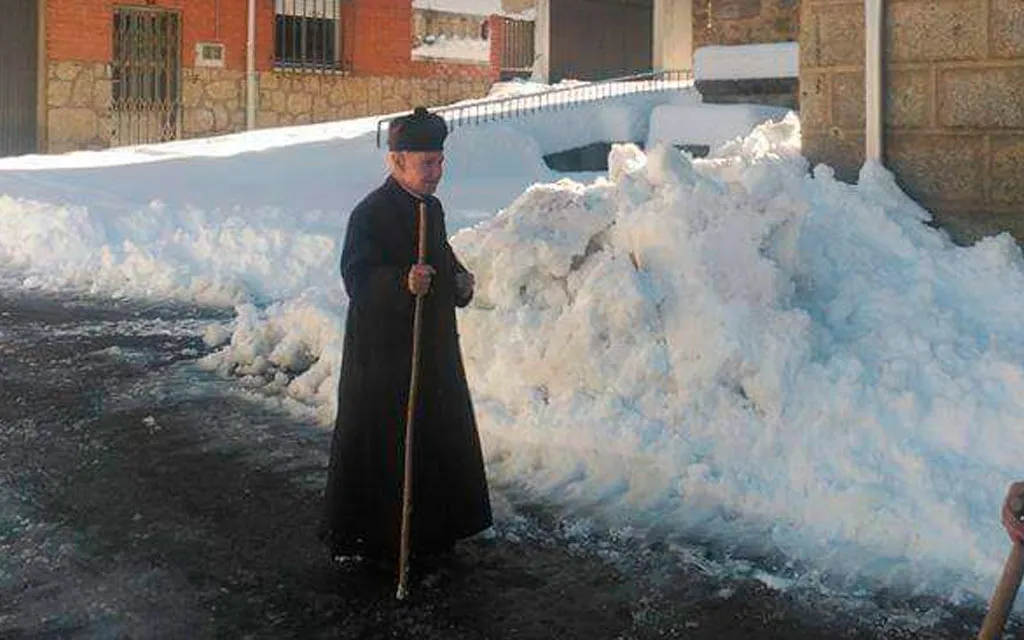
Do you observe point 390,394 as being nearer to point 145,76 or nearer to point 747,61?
point 747,61

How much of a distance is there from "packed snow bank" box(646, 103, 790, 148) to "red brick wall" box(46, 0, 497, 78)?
37.0ft

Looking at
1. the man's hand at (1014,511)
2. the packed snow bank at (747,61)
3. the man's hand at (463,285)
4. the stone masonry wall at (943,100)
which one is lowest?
Result: the man's hand at (1014,511)

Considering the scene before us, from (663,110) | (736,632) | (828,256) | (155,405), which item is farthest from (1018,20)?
(663,110)

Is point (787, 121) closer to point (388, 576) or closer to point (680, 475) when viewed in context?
point (680, 475)

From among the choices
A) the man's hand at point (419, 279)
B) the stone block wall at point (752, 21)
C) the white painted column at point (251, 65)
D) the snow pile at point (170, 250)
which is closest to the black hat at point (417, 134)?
the man's hand at point (419, 279)

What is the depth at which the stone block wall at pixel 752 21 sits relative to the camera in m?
13.9

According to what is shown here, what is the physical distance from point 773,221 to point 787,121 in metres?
3.67

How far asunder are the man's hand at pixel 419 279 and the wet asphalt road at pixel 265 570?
1097mm

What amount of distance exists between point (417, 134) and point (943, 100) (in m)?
4.48

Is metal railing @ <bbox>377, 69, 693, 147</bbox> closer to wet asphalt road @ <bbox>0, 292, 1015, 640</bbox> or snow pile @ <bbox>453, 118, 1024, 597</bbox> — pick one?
snow pile @ <bbox>453, 118, 1024, 597</bbox>

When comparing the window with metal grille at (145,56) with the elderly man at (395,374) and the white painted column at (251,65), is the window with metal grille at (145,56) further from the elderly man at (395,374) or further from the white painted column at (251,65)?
the elderly man at (395,374)

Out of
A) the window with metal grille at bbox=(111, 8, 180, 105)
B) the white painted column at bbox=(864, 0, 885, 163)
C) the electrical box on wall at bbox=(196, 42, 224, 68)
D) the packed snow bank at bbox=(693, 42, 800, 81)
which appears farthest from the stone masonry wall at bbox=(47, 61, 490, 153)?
the white painted column at bbox=(864, 0, 885, 163)

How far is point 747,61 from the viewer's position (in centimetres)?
1434

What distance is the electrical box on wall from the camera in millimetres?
23794
